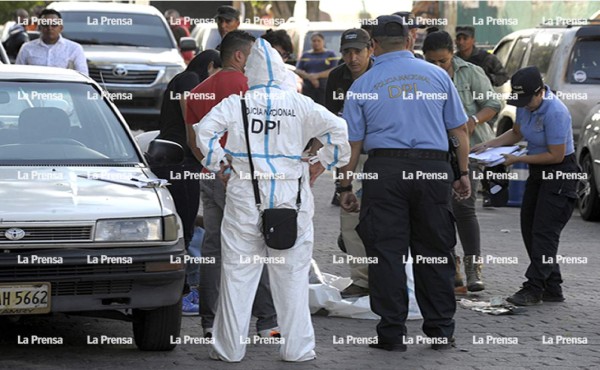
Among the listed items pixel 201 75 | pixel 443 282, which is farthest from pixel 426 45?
pixel 443 282

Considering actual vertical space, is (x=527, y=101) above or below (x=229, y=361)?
above

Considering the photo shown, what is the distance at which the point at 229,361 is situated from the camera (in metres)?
7.61

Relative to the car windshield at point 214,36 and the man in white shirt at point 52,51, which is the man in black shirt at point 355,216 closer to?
the man in white shirt at point 52,51

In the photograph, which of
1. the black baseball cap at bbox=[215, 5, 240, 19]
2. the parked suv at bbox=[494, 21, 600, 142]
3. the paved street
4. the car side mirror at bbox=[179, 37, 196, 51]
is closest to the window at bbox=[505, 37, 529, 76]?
the parked suv at bbox=[494, 21, 600, 142]

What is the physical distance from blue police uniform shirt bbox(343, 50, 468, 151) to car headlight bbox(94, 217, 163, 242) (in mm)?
1390

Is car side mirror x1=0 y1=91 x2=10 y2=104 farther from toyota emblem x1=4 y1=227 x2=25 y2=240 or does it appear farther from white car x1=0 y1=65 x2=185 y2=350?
toyota emblem x1=4 y1=227 x2=25 y2=240

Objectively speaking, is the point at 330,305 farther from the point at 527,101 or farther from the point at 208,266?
the point at 527,101

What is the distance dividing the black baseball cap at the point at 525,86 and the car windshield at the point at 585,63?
7064mm

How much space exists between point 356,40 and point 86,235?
322cm

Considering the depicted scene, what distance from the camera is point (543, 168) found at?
31.6 feet

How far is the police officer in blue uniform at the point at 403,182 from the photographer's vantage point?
799 centimetres

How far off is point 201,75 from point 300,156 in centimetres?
203

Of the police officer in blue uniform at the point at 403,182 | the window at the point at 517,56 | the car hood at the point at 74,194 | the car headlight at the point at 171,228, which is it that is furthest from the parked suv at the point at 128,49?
the car headlight at the point at 171,228

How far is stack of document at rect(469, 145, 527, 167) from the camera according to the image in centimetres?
968
